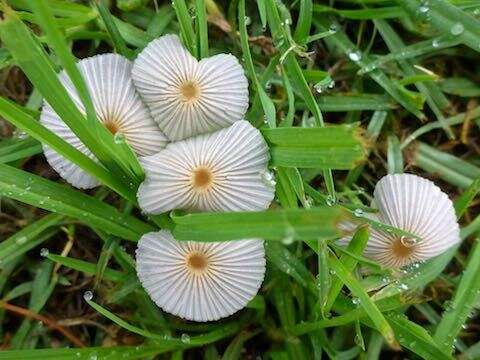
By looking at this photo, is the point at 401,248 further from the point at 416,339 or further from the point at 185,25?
the point at 185,25

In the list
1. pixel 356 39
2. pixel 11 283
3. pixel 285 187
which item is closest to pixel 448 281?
pixel 285 187

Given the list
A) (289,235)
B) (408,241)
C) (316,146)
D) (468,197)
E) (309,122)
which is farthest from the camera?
(309,122)

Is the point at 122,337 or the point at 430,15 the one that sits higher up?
the point at 430,15

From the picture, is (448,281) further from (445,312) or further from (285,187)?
(285,187)

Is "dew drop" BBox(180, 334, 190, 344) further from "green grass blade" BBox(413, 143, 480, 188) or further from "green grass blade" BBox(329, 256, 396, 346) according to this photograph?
"green grass blade" BBox(413, 143, 480, 188)

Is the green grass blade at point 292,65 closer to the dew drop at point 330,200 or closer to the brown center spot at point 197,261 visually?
the dew drop at point 330,200

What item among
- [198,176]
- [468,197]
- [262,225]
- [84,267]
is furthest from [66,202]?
[468,197]

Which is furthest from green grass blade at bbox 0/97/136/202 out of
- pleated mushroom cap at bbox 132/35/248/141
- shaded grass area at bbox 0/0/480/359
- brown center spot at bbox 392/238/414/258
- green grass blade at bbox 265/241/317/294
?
brown center spot at bbox 392/238/414/258
